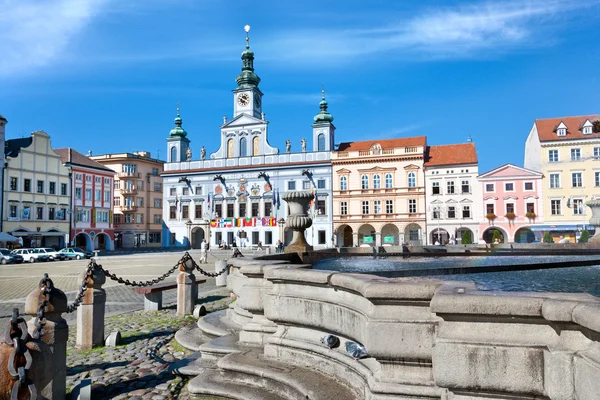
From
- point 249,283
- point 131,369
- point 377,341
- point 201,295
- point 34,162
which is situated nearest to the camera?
point 377,341

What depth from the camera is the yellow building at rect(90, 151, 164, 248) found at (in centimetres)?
6103

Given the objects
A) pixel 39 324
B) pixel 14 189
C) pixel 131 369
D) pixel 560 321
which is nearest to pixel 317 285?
pixel 560 321

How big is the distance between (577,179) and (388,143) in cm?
1778

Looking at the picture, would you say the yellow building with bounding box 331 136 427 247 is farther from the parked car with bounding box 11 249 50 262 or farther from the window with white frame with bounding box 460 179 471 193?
the parked car with bounding box 11 249 50 262

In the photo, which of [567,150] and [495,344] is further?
[567,150]

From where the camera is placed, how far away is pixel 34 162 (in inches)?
1753

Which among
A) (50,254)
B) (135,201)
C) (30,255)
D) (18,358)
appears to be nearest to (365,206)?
(50,254)

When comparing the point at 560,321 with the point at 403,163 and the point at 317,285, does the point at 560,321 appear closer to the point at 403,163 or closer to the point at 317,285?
the point at 317,285

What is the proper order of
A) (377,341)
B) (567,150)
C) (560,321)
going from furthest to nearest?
(567,150) → (377,341) → (560,321)

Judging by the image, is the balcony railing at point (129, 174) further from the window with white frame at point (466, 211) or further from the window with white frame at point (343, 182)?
the window with white frame at point (466, 211)

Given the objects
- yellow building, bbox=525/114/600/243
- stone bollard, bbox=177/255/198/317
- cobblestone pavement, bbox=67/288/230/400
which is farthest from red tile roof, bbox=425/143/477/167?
cobblestone pavement, bbox=67/288/230/400

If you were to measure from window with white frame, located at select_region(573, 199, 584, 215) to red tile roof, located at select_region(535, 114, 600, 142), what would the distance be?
222 inches

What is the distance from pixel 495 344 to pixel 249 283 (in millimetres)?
2975

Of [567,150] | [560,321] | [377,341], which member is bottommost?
[377,341]
